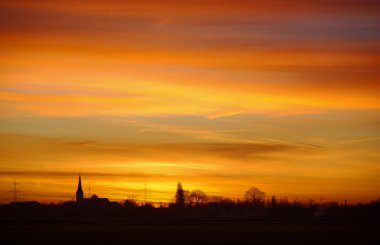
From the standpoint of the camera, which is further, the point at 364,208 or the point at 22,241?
the point at 364,208

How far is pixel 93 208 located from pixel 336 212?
7239 cm

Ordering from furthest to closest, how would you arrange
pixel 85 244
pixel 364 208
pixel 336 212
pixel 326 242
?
pixel 336 212, pixel 364 208, pixel 326 242, pixel 85 244

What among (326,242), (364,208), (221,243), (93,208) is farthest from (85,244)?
(93,208)

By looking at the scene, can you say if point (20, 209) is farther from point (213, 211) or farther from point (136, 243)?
point (136, 243)

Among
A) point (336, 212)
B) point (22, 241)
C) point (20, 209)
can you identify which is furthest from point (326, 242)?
point (20, 209)

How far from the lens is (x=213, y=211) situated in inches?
7810

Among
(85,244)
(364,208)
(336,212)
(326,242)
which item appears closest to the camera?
(85,244)

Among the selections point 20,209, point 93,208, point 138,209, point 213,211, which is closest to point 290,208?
point 213,211

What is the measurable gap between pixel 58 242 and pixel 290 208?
5947 inches

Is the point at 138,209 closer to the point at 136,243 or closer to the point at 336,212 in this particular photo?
the point at 336,212

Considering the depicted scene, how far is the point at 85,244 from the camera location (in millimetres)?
52625

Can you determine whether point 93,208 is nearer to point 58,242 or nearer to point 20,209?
point 20,209

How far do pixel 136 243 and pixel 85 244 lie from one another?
13.9 feet

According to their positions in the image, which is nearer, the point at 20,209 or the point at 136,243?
the point at 136,243
